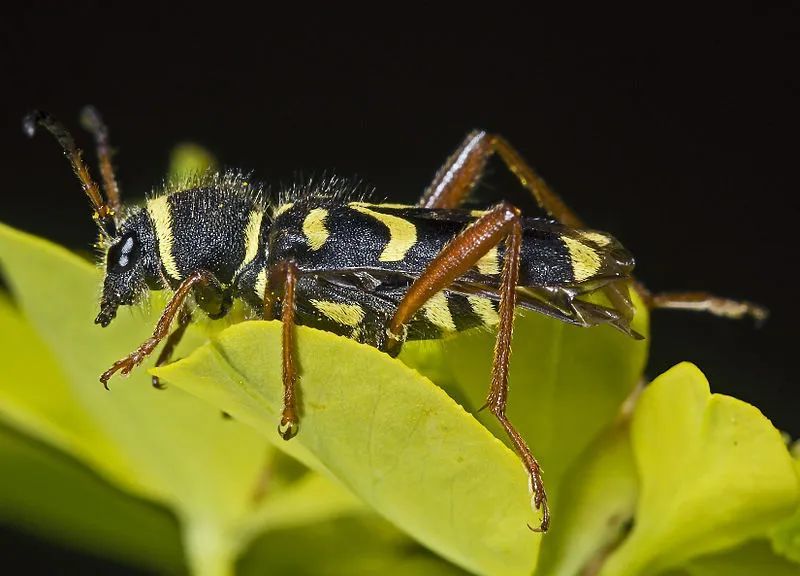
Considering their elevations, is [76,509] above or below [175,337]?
below

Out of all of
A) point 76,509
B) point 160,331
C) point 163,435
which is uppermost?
point 160,331

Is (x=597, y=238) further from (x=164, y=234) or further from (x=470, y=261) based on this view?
(x=164, y=234)

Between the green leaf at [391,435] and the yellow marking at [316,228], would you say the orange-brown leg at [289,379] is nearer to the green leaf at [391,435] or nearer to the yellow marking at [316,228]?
the green leaf at [391,435]

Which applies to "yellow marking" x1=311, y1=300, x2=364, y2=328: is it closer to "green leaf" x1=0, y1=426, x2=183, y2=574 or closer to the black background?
"green leaf" x1=0, y1=426, x2=183, y2=574

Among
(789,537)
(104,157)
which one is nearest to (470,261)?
(789,537)

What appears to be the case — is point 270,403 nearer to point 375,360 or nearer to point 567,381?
point 375,360

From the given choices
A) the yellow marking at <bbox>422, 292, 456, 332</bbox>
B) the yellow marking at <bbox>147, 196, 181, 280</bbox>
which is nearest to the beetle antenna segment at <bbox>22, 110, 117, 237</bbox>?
the yellow marking at <bbox>147, 196, 181, 280</bbox>
